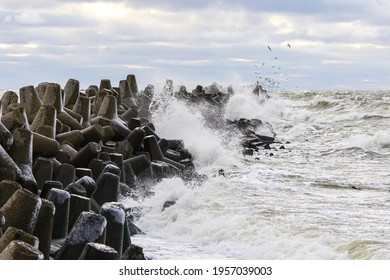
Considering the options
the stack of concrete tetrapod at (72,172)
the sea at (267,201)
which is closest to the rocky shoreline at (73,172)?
the stack of concrete tetrapod at (72,172)

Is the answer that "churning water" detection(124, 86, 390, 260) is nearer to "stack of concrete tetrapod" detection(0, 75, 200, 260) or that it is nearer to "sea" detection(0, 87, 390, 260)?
"sea" detection(0, 87, 390, 260)

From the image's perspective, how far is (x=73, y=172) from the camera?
7.79 m

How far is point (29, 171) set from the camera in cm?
742

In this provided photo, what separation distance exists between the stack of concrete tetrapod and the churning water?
0.52 metres

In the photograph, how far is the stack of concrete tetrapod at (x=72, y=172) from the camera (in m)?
5.11

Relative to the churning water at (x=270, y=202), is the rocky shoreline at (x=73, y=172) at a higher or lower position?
higher

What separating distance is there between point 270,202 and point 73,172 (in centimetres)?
361

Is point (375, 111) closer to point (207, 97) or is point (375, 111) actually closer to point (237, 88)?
point (237, 88)

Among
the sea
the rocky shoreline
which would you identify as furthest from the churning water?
the rocky shoreline

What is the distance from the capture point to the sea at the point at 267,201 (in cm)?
791

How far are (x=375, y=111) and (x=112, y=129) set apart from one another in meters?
23.8

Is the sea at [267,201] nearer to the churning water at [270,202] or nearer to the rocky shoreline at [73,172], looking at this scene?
the churning water at [270,202]

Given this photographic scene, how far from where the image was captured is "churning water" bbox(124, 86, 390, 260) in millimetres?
7926

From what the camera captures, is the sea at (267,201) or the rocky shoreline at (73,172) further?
the sea at (267,201)
